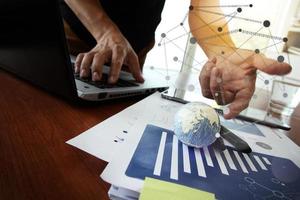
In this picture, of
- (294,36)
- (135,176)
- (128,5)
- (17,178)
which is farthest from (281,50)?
(128,5)

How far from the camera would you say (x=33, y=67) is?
1.68 ft

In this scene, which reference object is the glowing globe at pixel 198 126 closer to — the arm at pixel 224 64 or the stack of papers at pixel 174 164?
the stack of papers at pixel 174 164

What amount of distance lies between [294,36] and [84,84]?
429mm

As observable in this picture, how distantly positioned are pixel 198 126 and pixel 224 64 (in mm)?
204

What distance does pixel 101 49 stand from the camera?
2.04 feet

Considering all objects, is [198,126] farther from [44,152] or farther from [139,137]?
[44,152]

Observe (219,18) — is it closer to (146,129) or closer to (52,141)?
(146,129)

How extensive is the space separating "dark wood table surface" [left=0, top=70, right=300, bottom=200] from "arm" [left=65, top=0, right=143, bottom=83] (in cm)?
11

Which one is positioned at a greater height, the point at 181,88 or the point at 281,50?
the point at 281,50

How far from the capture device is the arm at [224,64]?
48 centimetres

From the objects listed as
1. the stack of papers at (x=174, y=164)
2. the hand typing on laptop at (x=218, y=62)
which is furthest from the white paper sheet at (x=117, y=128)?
the hand typing on laptop at (x=218, y=62)

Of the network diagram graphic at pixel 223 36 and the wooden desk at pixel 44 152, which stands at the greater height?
the network diagram graphic at pixel 223 36

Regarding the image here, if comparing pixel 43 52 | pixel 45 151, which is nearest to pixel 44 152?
pixel 45 151

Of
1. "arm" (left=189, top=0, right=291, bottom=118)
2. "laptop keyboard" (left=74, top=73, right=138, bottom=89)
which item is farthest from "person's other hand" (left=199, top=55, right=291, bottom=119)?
"laptop keyboard" (left=74, top=73, right=138, bottom=89)
